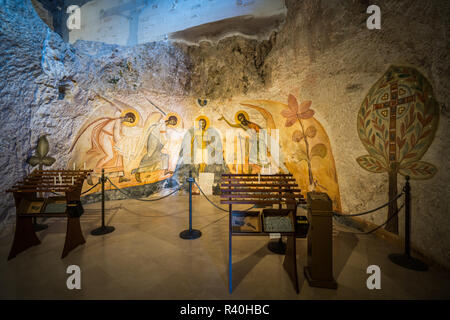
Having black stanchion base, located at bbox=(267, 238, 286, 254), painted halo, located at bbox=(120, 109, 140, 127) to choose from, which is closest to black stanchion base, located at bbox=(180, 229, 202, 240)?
black stanchion base, located at bbox=(267, 238, 286, 254)

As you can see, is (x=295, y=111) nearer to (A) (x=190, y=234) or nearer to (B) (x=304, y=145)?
(B) (x=304, y=145)

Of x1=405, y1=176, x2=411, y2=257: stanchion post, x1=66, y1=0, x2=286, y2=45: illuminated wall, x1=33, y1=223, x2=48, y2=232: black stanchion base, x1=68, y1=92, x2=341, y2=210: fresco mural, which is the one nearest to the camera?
x1=405, y1=176, x2=411, y2=257: stanchion post

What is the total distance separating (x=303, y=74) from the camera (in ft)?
15.7

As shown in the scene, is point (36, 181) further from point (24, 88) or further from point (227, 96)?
point (227, 96)

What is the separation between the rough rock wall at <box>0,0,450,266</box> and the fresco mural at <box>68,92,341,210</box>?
326 millimetres

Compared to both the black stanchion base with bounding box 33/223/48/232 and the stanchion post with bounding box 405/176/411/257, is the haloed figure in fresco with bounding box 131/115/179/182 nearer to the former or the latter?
the black stanchion base with bounding box 33/223/48/232

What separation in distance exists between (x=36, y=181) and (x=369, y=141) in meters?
5.69

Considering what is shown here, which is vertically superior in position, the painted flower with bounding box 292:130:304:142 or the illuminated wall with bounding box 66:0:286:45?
the illuminated wall with bounding box 66:0:286:45

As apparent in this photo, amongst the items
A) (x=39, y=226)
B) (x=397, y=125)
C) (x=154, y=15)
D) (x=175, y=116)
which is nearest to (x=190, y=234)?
(x=39, y=226)

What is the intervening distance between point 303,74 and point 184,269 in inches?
190

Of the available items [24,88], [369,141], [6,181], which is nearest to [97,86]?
[24,88]

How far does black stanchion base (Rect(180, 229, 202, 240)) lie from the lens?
365 cm

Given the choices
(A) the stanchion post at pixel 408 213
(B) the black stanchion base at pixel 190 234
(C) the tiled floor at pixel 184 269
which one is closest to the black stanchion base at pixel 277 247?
(C) the tiled floor at pixel 184 269

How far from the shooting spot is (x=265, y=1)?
19.6ft
